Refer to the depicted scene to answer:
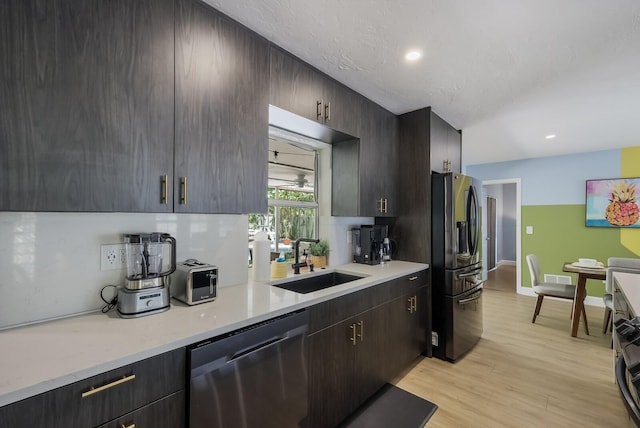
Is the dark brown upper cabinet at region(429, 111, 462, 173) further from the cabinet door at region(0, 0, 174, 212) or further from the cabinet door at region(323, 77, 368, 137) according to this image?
the cabinet door at region(0, 0, 174, 212)

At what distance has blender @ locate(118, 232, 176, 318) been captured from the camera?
1.23 meters

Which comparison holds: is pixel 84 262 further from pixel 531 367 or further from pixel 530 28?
pixel 531 367

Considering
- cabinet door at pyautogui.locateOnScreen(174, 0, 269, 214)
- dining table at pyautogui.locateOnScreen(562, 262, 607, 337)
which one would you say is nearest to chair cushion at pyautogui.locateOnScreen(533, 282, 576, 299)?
dining table at pyautogui.locateOnScreen(562, 262, 607, 337)

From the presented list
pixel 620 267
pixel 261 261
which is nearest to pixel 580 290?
pixel 620 267

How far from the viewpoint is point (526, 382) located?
7.69 ft

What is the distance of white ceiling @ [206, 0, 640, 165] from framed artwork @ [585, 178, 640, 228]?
5.70 feet

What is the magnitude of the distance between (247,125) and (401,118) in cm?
193

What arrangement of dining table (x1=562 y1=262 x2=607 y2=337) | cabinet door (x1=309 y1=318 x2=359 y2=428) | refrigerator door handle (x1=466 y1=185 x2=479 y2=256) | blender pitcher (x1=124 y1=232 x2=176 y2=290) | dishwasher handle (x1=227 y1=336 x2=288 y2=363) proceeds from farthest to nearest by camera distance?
dining table (x1=562 y1=262 x2=607 y2=337), refrigerator door handle (x1=466 y1=185 x2=479 y2=256), cabinet door (x1=309 y1=318 x2=359 y2=428), blender pitcher (x1=124 y1=232 x2=176 y2=290), dishwasher handle (x1=227 y1=336 x2=288 y2=363)

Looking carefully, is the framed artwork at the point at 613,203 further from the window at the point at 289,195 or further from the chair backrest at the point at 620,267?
the window at the point at 289,195

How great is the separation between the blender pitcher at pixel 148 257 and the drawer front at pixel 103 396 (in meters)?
0.43

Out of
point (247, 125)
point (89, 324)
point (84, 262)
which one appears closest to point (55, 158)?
point (84, 262)

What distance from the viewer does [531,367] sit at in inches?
102

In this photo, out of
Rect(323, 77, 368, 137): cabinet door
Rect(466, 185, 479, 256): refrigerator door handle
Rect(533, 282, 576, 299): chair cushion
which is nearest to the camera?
Rect(323, 77, 368, 137): cabinet door

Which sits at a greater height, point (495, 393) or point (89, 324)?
point (89, 324)
